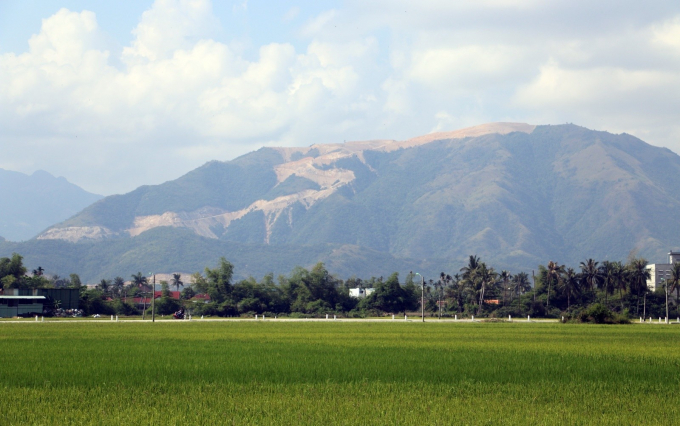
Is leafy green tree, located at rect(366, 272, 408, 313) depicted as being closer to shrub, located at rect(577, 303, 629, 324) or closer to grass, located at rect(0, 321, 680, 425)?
shrub, located at rect(577, 303, 629, 324)

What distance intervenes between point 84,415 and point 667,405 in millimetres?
15869

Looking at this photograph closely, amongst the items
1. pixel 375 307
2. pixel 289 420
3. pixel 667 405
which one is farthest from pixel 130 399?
pixel 375 307

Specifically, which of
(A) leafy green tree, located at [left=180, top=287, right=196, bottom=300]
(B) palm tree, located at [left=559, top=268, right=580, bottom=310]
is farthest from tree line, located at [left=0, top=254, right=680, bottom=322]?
(A) leafy green tree, located at [left=180, top=287, right=196, bottom=300]

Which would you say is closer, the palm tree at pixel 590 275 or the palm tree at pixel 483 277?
the palm tree at pixel 590 275

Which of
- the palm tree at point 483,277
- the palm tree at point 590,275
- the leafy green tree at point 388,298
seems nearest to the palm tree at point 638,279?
the palm tree at point 590,275

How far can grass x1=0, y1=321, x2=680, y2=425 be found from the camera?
64.4 feet

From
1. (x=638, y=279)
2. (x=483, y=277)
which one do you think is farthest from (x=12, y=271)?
(x=638, y=279)

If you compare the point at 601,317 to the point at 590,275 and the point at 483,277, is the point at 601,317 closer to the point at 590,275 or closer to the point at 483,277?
the point at 483,277

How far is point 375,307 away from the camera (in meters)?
137

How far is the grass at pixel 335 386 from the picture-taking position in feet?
64.4

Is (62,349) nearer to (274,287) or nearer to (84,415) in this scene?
(84,415)

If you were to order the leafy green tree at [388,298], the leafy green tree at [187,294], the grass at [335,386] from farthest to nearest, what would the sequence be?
the leafy green tree at [187,294]
the leafy green tree at [388,298]
the grass at [335,386]

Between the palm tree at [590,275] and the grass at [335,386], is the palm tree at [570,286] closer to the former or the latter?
the palm tree at [590,275]

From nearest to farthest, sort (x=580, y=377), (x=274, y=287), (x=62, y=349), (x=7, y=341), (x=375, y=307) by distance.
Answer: (x=580, y=377), (x=62, y=349), (x=7, y=341), (x=375, y=307), (x=274, y=287)
